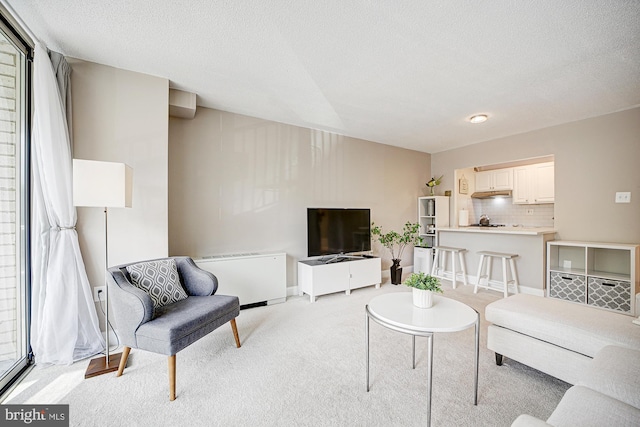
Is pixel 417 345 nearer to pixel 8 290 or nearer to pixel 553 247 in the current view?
pixel 553 247

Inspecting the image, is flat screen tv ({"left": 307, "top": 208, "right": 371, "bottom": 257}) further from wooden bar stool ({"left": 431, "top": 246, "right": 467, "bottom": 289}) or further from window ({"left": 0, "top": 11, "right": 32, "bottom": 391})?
window ({"left": 0, "top": 11, "right": 32, "bottom": 391})

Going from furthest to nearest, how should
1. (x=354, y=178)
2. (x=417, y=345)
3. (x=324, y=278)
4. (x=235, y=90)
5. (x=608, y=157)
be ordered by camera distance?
(x=354, y=178) < (x=324, y=278) < (x=608, y=157) < (x=235, y=90) < (x=417, y=345)

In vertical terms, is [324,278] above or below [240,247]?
below

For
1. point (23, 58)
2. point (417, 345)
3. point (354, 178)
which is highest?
point (23, 58)

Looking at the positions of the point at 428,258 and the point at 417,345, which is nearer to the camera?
the point at 417,345

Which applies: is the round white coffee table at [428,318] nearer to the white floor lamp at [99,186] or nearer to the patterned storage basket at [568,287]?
the white floor lamp at [99,186]

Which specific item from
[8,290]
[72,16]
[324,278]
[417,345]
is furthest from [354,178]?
[8,290]

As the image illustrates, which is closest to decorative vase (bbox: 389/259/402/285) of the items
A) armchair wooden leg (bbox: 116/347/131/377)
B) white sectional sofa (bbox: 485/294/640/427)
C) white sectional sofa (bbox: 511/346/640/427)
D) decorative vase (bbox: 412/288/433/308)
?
white sectional sofa (bbox: 485/294/640/427)

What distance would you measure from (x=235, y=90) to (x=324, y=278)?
2511 mm

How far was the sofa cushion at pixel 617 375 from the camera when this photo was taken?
108cm

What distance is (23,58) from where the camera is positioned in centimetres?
196

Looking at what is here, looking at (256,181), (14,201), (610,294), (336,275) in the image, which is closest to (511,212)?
(610,294)

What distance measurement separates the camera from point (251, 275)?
321 centimetres

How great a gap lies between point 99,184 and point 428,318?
2354mm
